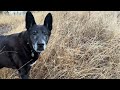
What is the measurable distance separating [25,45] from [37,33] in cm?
Answer: 20

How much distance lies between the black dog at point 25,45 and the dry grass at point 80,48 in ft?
0.90

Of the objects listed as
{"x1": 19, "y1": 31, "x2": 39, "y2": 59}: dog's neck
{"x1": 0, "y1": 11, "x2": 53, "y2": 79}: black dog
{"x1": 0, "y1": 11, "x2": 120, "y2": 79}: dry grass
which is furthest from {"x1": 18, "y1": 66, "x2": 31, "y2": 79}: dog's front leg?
{"x1": 0, "y1": 11, "x2": 120, "y2": 79}: dry grass

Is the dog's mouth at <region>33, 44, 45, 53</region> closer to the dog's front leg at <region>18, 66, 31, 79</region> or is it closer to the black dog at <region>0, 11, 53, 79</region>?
the black dog at <region>0, 11, 53, 79</region>

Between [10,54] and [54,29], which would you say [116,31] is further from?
[10,54]

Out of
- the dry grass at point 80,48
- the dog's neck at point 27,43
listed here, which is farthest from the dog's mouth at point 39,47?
the dry grass at point 80,48

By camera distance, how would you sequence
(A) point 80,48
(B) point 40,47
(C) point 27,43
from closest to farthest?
(B) point 40,47 → (C) point 27,43 → (A) point 80,48

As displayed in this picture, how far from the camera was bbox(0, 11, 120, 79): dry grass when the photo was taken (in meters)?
3.56

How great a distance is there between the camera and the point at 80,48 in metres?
3.79

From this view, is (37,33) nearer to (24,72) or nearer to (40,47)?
(40,47)

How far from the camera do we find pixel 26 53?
3.27m

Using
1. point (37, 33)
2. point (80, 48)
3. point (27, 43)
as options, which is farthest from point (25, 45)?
point (80, 48)

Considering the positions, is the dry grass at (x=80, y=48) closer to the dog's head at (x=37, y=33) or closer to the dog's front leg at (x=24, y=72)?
the dog's front leg at (x=24, y=72)
